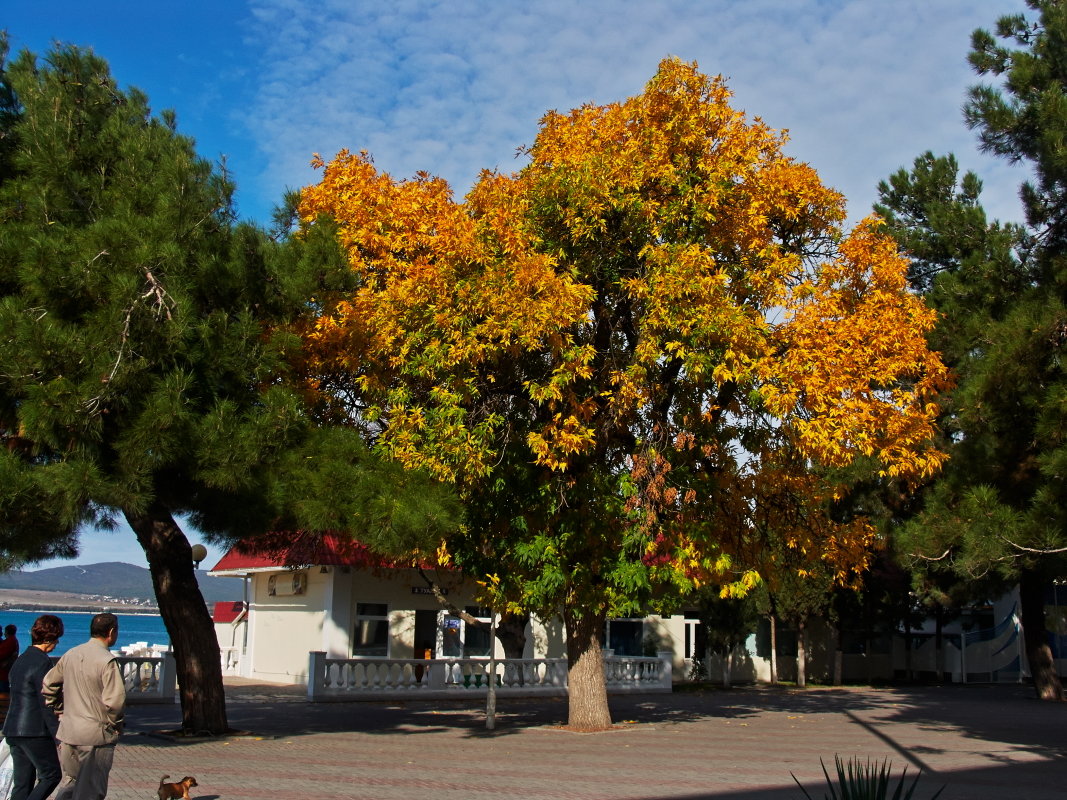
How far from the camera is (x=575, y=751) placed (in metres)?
13.1

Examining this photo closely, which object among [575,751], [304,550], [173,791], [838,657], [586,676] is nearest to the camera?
[173,791]

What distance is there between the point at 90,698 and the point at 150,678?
15.3 meters

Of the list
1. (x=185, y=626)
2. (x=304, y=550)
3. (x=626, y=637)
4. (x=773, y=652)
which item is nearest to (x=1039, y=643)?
(x=773, y=652)

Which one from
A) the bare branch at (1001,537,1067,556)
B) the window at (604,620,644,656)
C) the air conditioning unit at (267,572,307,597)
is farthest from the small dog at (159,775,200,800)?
the window at (604,620,644,656)

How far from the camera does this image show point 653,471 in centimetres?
1337

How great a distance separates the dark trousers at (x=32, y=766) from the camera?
22.9 feet

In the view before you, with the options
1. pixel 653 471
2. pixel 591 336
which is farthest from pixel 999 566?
pixel 591 336

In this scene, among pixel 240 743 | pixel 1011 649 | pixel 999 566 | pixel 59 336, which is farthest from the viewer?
pixel 1011 649

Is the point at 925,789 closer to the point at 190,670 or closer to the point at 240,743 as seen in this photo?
the point at 240,743

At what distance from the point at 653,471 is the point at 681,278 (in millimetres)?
2645

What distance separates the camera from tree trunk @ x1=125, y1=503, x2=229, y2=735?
13.5 meters

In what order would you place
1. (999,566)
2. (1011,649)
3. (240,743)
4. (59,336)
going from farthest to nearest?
(1011,649), (240,743), (999,566), (59,336)

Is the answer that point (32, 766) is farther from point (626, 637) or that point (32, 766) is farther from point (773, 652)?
point (773, 652)

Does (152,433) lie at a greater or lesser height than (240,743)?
greater
